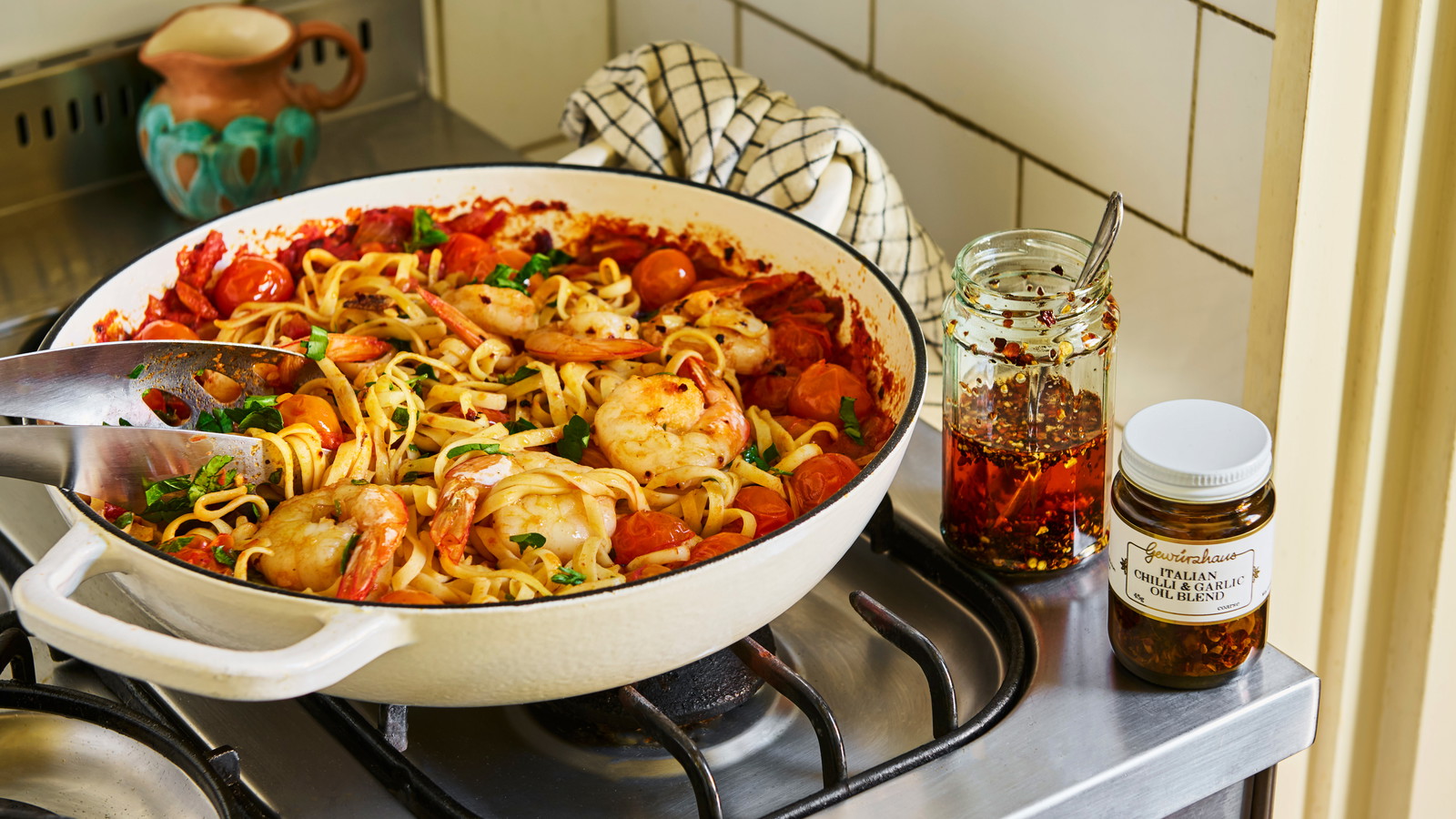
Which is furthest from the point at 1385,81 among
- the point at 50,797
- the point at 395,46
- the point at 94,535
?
the point at 395,46

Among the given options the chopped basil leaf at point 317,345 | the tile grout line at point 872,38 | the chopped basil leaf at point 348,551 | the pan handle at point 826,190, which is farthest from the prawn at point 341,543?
the tile grout line at point 872,38

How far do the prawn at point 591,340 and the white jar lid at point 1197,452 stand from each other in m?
0.41

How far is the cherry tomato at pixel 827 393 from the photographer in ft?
3.54

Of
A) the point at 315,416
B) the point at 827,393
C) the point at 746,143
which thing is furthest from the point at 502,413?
the point at 746,143

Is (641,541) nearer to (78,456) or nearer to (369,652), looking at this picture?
(369,652)

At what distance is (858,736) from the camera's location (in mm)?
979

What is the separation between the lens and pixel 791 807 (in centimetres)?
85

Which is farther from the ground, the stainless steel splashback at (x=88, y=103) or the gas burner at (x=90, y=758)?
the stainless steel splashback at (x=88, y=103)

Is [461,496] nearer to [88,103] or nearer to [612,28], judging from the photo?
[88,103]

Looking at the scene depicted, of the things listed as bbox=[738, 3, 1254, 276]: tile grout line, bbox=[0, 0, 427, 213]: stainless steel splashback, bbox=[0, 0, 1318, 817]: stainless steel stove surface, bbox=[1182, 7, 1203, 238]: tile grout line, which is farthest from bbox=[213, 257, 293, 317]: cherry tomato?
bbox=[1182, 7, 1203, 238]: tile grout line

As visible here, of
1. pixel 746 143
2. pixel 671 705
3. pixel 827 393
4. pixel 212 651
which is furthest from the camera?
pixel 746 143

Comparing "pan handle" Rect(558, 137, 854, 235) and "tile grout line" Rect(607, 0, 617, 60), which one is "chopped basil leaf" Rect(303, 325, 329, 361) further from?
"tile grout line" Rect(607, 0, 617, 60)

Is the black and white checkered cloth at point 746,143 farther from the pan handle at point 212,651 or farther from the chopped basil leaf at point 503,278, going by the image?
the pan handle at point 212,651

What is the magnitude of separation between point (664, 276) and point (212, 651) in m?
0.60
